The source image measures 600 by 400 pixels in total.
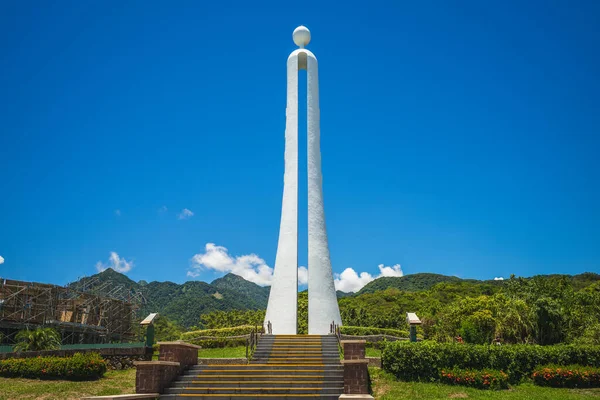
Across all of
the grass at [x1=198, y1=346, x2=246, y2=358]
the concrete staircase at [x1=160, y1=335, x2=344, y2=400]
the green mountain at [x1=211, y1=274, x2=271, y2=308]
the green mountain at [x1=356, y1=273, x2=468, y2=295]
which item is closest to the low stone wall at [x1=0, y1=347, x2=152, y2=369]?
the grass at [x1=198, y1=346, x2=246, y2=358]

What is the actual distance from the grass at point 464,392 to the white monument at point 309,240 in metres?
7.41

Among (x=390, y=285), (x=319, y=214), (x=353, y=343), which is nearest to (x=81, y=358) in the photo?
(x=353, y=343)

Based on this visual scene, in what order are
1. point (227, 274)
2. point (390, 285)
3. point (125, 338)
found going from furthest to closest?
point (227, 274)
point (390, 285)
point (125, 338)

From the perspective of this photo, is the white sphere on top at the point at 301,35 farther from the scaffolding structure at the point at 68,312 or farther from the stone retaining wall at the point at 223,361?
the scaffolding structure at the point at 68,312

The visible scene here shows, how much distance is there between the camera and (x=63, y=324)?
25922 millimetres

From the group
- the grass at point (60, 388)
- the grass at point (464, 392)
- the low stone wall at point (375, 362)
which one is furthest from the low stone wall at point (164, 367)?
the low stone wall at point (375, 362)

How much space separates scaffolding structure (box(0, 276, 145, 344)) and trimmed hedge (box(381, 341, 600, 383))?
19.4m

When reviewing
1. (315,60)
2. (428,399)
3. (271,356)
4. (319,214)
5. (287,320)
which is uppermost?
(315,60)

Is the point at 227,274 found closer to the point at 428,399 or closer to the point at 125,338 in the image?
the point at 125,338

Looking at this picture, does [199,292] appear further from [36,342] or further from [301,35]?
[36,342]

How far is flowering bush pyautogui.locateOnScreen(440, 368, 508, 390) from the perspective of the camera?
1079cm

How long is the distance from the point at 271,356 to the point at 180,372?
271 cm

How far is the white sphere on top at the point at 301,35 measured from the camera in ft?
73.2

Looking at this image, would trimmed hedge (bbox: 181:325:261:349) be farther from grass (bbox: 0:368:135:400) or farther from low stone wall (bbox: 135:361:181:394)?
low stone wall (bbox: 135:361:181:394)
